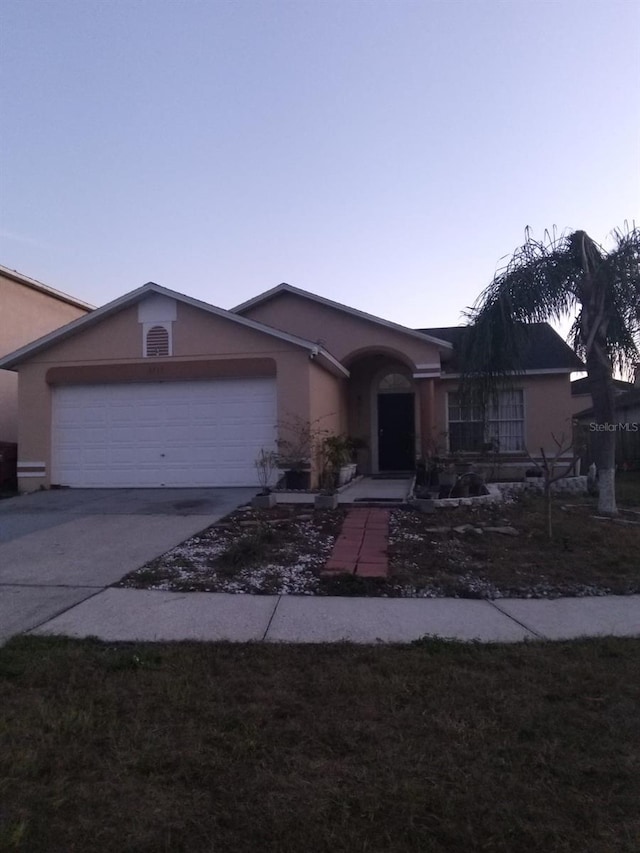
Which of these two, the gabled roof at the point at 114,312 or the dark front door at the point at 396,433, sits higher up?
the gabled roof at the point at 114,312

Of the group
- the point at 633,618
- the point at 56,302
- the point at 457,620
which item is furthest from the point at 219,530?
the point at 56,302

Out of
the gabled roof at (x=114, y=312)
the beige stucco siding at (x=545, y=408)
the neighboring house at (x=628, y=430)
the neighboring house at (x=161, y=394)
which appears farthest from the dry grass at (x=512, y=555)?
the neighboring house at (x=628, y=430)

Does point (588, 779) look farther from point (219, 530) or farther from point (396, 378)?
point (396, 378)

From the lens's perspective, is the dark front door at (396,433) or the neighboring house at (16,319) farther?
the dark front door at (396,433)

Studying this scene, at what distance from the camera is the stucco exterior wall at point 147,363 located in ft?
47.3

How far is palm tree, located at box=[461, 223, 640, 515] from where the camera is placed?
11602 mm

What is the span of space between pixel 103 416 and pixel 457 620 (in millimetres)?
10571

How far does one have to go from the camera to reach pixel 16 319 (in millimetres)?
19359

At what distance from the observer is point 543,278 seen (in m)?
11.8

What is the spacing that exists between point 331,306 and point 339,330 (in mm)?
621

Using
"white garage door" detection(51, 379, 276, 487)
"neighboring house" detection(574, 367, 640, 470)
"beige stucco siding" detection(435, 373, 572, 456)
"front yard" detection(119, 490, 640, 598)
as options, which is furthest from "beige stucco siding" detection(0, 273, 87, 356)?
"neighboring house" detection(574, 367, 640, 470)

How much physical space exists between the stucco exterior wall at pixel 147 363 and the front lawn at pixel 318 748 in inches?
363

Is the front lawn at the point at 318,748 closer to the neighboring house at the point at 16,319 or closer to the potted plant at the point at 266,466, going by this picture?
the potted plant at the point at 266,466

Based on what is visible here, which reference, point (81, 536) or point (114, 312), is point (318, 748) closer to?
point (81, 536)
